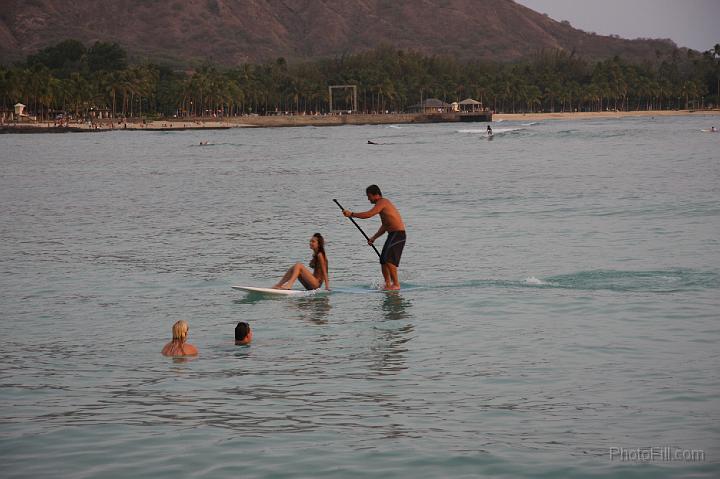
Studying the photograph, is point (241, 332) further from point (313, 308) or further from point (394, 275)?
point (394, 275)

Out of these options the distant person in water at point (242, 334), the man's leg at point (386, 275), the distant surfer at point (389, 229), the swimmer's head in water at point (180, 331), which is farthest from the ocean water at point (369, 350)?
the distant surfer at point (389, 229)

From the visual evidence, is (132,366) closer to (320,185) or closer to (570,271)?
A: (570,271)

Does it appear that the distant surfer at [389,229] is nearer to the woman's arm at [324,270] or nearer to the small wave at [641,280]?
the woman's arm at [324,270]

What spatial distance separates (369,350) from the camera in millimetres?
16719

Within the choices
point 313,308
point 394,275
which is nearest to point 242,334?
point 313,308

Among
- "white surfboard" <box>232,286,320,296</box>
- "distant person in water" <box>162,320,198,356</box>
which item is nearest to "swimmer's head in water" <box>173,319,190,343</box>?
"distant person in water" <box>162,320,198,356</box>

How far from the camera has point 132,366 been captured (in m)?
15.9

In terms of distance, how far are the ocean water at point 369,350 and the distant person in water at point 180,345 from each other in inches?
9.6

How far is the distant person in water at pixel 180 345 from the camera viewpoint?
632 inches

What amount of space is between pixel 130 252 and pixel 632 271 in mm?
14538

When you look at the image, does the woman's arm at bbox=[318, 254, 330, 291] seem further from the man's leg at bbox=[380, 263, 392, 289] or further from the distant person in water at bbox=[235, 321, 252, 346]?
the distant person in water at bbox=[235, 321, 252, 346]

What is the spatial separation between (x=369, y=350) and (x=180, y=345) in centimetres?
289

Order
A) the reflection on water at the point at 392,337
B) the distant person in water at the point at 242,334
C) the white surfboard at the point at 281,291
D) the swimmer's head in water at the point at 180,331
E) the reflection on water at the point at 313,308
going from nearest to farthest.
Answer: the reflection on water at the point at 392,337
the swimmer's head in water at the point at 180,331
the distant person in water at the point at 242,334
the reflection on water at the point at 313,308
the white surfboard at the point at 281,291

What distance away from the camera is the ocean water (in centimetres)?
1155
